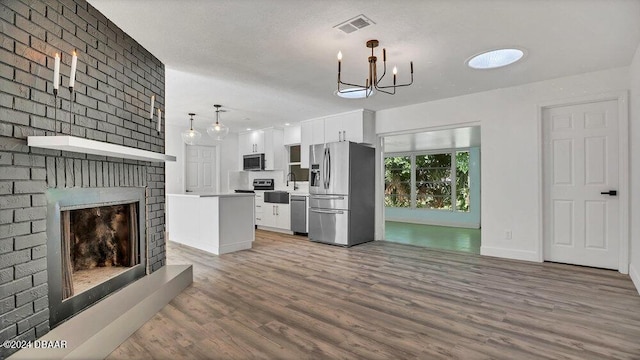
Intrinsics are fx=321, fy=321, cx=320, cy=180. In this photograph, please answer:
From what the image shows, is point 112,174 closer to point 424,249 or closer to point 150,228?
point 150,228

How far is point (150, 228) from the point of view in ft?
10.1

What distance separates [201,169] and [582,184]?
7.30m

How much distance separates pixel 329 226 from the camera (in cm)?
558

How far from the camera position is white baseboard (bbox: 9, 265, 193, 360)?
5.71 ft

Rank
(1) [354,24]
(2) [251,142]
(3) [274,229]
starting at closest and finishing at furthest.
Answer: (1) [354,24]
(3) [274,229]
(2) [251,142]

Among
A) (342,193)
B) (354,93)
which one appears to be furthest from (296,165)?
(354,93)

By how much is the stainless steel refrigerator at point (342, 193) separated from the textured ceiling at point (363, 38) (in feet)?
4.40

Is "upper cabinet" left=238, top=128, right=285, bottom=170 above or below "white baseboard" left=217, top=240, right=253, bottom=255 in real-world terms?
above

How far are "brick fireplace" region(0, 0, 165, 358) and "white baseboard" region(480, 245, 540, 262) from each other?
15.0 feet

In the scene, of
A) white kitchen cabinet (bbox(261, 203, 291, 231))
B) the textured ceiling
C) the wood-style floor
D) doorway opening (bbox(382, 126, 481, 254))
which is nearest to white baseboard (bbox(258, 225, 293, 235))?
white kitchen cabinet (bbox(261, 203, 291, 231))

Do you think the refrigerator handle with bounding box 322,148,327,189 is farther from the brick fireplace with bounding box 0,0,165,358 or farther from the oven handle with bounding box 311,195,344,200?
the brick fireplace with bounding box 0,0,165,358

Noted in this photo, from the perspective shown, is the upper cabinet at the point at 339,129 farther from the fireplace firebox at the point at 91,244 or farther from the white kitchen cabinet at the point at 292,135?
the fireplace firebox at the point at 91,244

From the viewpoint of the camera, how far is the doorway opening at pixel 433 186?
737 centimetres

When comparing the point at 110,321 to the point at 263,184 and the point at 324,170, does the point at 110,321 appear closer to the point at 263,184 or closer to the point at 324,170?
the point at 324,170
